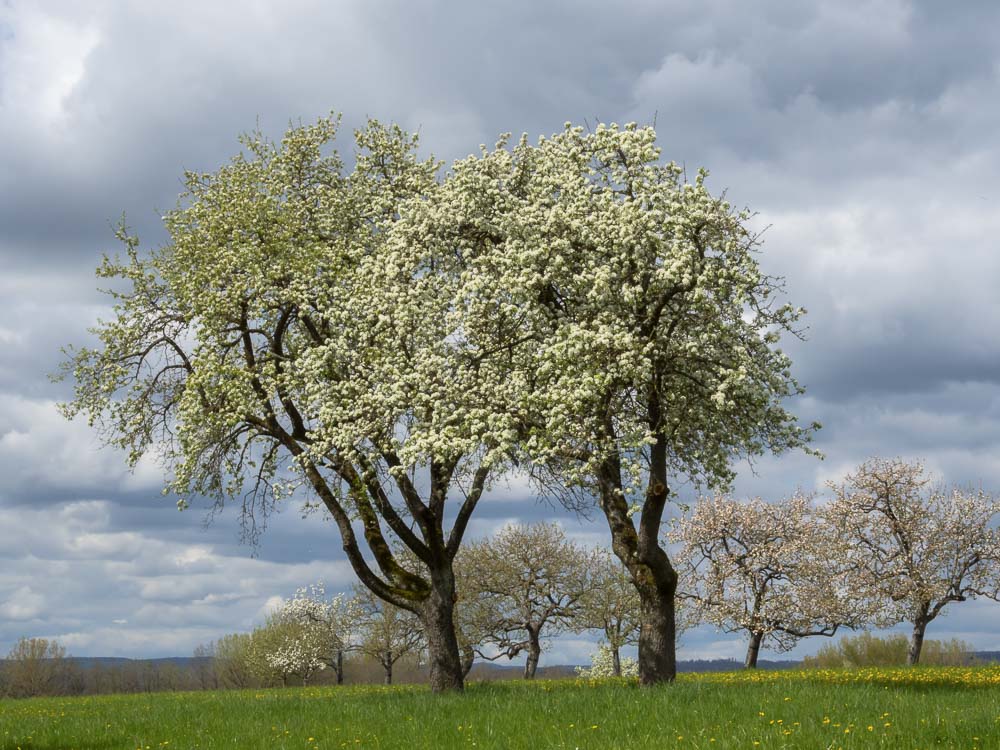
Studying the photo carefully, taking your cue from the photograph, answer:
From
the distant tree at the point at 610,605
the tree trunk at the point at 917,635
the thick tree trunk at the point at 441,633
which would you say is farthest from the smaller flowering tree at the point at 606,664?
the thick tree trunk at the point at 441,633

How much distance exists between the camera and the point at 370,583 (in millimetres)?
25062

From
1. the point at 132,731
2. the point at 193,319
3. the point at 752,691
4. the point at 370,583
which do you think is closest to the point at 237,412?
the point at 193,319

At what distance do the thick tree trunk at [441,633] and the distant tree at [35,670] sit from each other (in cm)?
6027

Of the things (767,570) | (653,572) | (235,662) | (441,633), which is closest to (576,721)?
(653,572)

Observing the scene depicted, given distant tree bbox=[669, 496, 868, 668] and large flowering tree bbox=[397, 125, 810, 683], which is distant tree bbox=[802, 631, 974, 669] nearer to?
distant tree bbox=[669, 496, 868, 668]

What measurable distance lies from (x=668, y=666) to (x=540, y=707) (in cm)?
533

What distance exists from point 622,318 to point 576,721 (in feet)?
28.8

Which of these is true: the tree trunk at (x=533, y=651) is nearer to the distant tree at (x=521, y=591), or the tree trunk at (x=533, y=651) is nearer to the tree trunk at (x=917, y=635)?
the distant tree at (x=521, y=591)

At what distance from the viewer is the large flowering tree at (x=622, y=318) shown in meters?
18.9

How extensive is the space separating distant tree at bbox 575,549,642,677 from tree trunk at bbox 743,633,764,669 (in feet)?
23.7

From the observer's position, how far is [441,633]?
24547mm

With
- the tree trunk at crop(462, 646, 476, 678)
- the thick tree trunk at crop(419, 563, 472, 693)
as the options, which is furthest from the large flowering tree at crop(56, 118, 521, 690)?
the tree trunk at crop(462, 646, 476, 678)

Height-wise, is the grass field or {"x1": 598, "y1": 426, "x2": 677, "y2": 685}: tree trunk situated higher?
{"x1": 598, "y1": 426, "x2": 677, "y2": 685}: tree trunk

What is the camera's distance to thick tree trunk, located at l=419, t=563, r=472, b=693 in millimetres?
24375
